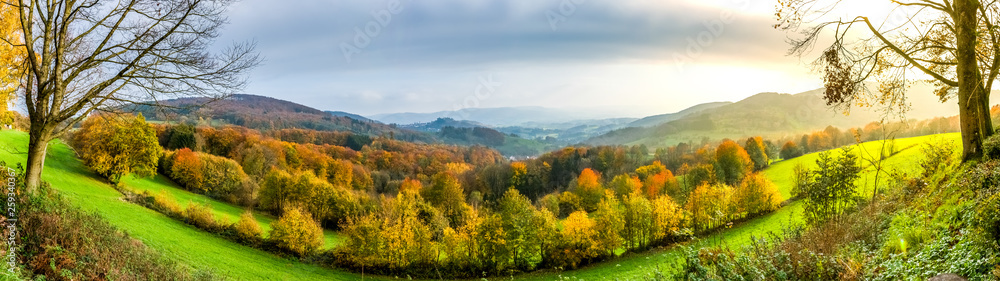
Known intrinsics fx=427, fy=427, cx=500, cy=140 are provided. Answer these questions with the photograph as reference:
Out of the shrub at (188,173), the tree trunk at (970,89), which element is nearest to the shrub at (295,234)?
the shrub at (188,173)

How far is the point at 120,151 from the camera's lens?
126ft

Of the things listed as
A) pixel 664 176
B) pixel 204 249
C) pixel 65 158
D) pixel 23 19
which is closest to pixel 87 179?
pixel 65 158

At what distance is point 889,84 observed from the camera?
12.0m

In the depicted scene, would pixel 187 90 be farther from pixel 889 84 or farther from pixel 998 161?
pixel 889 84

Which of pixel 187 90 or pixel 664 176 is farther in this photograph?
pixel 664 176

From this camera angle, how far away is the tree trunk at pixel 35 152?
9.55 meters

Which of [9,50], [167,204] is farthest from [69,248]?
[167,204]

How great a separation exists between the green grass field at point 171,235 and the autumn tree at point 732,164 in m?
56.1

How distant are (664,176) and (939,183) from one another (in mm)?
62736

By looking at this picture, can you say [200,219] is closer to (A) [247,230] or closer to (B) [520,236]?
(A) [247,230]

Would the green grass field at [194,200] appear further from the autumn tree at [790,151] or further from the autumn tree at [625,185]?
the autumn tree at [790,151]

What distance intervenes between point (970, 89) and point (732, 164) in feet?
200

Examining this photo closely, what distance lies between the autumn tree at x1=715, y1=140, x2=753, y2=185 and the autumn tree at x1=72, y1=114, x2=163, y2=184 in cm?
6918

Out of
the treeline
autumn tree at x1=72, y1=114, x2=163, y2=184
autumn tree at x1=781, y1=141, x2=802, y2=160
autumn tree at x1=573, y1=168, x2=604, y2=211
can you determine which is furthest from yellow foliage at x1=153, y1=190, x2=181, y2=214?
autumn tree at x1=781, y1=141, x2=802, y2=160
